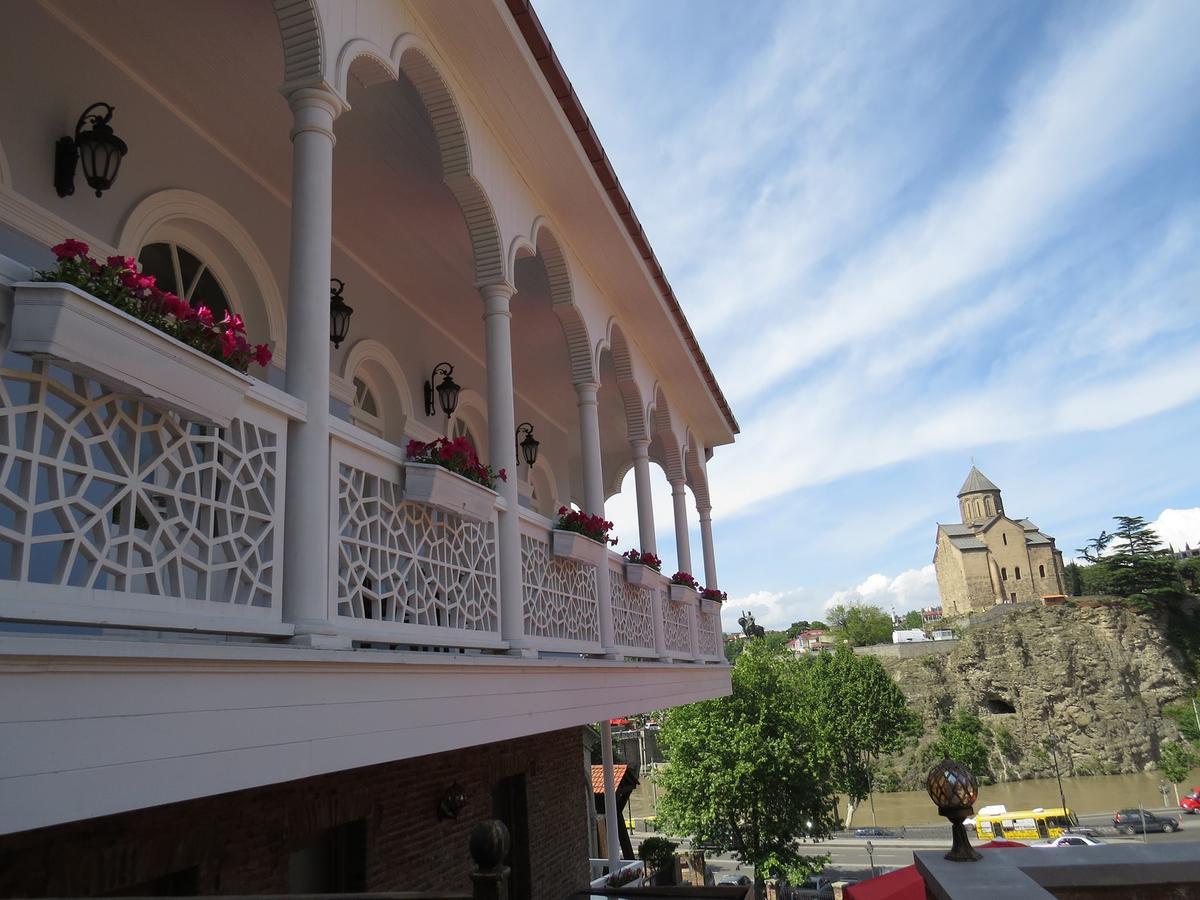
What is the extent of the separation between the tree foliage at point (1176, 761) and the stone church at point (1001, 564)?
32.3 metres

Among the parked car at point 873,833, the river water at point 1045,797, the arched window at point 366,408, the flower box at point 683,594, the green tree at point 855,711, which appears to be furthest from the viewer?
the river water at point 1045,797

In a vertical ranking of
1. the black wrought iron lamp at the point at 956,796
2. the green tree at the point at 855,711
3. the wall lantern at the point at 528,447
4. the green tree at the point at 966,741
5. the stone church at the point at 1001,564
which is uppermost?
→ the stone church at the point at 1001,564

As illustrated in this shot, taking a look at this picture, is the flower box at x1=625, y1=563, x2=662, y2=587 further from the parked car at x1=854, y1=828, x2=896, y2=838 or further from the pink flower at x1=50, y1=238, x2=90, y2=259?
the parked car at x1=854, y1=828, x2=896, y2=838

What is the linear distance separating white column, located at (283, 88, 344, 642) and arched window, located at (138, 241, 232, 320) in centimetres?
215

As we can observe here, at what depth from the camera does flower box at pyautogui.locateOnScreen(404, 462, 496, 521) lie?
4.08 metres

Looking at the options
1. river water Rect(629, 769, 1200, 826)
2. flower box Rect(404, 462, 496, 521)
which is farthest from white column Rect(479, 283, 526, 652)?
river water Rect(629, 769, 1200, 826)

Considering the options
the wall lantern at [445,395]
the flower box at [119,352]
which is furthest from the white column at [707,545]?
the flower box at [119,352]

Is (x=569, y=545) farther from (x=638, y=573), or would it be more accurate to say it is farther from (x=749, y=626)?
(x=749, y=626)

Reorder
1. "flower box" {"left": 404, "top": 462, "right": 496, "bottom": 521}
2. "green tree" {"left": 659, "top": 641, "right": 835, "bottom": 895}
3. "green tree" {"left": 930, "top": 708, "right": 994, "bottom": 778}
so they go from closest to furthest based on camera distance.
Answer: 1. "flower box" {"left": 404, "top": 462, "right": 496, "bottom": 521}
2. "green tree" {"left": 659, "top": 641, "right": 835, "bottom": 895}
3. "green tree" {"left": 930, "top": 708, "right": 994, "bottom": 778}

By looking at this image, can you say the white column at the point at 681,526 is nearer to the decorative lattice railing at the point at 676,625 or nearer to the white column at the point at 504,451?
the decorative lattice railing at the point at 676,625

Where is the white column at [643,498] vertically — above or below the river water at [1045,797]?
above

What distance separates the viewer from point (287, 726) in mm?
2926

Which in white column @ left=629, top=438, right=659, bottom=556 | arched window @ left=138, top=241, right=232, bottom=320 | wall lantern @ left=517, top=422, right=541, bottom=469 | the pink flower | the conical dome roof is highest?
the conical dome roof

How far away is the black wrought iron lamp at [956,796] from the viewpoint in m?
3.60
